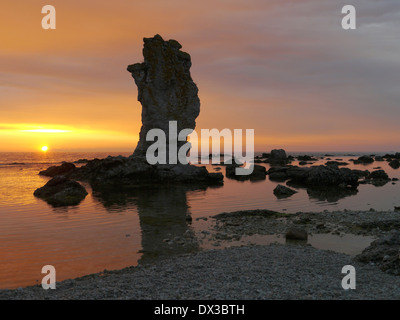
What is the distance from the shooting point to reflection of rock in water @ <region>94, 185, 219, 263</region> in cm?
1569

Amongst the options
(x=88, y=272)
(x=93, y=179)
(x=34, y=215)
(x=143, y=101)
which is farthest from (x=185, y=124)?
(x=88, y=272)

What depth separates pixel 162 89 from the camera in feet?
182

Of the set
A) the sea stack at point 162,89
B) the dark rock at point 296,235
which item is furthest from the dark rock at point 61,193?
the dark rock at point 296,235

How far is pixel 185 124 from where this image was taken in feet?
185

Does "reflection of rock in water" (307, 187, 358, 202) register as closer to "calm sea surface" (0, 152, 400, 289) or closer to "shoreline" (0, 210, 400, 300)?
"calm sea surface" (0, 152, 400, 289)

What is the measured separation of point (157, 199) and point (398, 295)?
26402 millimetres

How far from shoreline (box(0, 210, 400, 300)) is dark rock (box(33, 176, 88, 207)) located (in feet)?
65.4

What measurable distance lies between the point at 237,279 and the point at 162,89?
48.4 meters

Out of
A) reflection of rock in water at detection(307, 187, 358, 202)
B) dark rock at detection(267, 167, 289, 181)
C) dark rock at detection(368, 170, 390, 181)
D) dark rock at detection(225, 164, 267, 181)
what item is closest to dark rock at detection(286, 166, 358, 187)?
reflection of rock in water at detection(307, 187, 358, 202)

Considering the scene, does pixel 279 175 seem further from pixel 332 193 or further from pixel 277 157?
pixel 277 157

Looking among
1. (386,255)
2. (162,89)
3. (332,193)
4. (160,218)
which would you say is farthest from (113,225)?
(162,89)

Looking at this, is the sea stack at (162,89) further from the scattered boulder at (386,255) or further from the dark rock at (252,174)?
the scattered boulder at (386,255)

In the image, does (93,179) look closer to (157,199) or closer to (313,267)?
(157,199)

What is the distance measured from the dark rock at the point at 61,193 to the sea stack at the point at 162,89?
65.4 ft
